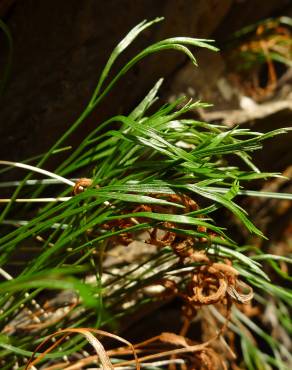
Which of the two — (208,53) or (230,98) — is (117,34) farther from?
(230,98)

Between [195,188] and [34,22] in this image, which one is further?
[34,22]

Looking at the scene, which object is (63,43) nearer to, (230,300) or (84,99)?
(84,99)

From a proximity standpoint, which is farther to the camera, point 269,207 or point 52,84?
point 269,207

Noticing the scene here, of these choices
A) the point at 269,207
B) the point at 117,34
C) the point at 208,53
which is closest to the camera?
the point at 117,34

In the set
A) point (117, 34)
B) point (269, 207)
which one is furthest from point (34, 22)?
point (269, 207)

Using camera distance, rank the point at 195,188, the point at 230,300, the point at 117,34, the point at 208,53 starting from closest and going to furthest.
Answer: the point at 195,188
the point at 230,300
the point at 117,34
the point at 208,53

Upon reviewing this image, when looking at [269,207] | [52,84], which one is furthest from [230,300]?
[269,207]

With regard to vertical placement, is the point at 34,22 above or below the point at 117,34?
above

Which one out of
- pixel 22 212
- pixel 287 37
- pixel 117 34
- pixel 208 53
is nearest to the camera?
pixel 22 212

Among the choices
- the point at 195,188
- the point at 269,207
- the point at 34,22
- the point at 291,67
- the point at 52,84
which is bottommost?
the point at 269,207
